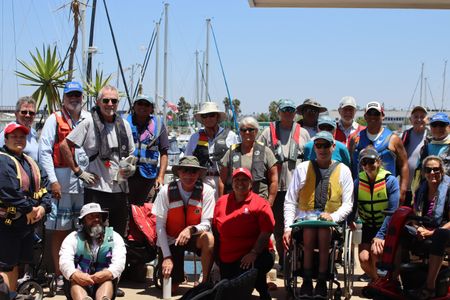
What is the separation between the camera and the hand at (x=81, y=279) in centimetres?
527

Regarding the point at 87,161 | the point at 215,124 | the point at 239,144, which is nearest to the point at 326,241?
the point at 239,144

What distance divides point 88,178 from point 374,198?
9.23 ft

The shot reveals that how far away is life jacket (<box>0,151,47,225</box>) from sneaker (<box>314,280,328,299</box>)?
104 inches

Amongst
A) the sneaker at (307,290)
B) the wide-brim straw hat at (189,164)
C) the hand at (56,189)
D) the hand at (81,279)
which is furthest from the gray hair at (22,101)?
the sneaker at (307,290)

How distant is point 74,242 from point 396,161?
3412mm

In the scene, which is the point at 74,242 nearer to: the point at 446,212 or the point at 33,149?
the point at 33,149

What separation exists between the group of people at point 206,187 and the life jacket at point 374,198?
0.01m

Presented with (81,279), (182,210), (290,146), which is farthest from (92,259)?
(290,146)

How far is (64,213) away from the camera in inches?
252

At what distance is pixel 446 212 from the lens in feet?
18.3

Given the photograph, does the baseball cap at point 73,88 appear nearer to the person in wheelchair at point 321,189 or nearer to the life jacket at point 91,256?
the life jacket at point 91,256

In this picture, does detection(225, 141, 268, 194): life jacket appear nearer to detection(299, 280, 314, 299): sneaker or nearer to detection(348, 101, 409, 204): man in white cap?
detection(348, 101, 409, 204): man in white cap

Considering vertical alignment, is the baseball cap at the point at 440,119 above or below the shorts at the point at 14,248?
above

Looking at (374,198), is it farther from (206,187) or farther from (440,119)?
(206,187)
